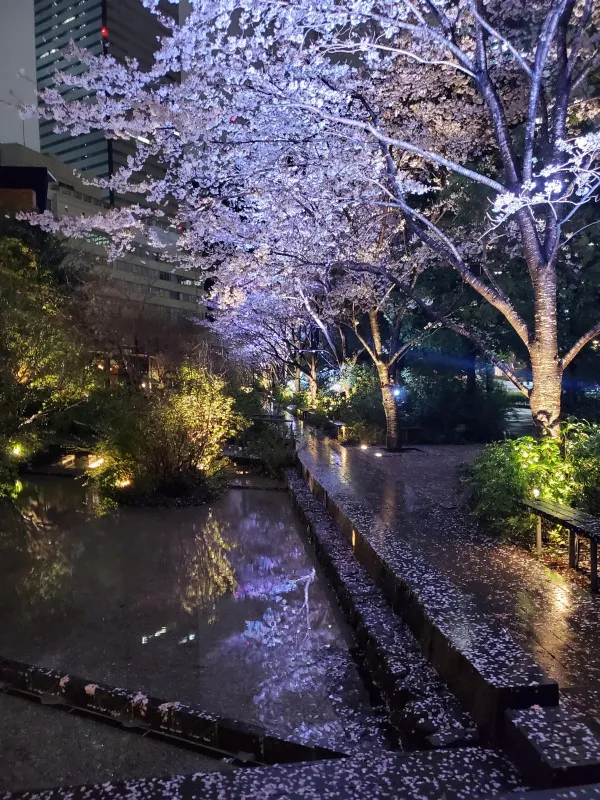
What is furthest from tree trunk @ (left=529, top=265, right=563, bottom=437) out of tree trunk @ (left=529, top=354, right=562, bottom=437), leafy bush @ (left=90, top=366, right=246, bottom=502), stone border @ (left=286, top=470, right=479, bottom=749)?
leafy bush @ (left=90, top=366, right=246, bottom=502)

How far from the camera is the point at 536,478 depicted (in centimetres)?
575

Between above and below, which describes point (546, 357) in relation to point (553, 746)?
above

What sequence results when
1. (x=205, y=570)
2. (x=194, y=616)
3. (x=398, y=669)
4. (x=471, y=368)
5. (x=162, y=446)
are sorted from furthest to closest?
1. (x=471, y=368)
2. (x=162, y=446)
3. (x=205, y=570)
4. (x=194, y=616)
5. (x=398, y=669)

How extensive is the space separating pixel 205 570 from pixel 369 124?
5.89 meters

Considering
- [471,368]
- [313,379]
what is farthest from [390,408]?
[313,379]

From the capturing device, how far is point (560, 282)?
12.3m

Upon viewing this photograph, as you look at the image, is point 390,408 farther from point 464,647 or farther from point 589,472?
point 464,647

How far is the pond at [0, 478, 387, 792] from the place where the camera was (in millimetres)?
3834

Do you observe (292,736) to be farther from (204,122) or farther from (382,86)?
(382,86)

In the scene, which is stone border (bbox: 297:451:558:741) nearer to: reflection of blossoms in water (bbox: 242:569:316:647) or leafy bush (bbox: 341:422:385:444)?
reflection of blossoms in water (bbox: 242:569:316:647)

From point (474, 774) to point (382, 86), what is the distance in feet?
33.2

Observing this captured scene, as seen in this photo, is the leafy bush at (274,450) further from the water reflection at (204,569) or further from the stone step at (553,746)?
the stone step at (553,746)

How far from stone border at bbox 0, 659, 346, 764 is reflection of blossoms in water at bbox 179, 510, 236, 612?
1.55 m

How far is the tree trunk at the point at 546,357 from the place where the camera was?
6.50 m
